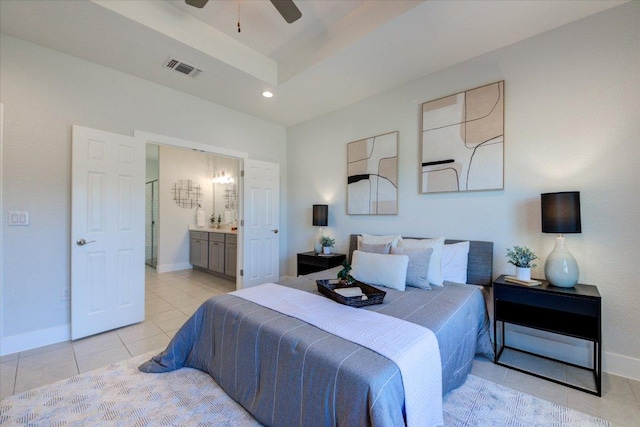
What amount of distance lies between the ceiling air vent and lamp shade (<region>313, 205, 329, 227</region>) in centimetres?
225

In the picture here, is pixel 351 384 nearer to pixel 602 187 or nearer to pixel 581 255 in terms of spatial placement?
pixel 581 255

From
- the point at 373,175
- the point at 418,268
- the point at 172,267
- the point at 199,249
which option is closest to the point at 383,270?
the point at 418,268

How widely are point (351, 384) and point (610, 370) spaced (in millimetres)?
2384

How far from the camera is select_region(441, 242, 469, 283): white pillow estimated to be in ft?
8.52

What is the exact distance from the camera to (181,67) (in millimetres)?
2912

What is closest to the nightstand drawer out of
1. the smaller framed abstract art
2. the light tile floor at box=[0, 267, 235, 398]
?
the smaller framed abstract art

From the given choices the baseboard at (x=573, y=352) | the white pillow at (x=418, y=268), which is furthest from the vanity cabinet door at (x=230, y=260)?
the baseboard at (x=573, y=352)

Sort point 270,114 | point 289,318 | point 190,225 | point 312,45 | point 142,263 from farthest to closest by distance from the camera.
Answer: point 190,225 → point 270,114 → point 142,263 → point 312,45 → point 289,318

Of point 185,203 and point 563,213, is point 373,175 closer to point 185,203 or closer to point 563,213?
point 563,213

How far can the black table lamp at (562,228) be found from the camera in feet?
6.73

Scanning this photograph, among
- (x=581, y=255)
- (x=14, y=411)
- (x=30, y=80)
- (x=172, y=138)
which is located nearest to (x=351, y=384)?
(x=14, y=411)

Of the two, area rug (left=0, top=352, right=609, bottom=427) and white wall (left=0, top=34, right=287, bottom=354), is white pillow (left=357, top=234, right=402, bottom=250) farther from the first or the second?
white wall (left=0, top=34, right=287, bottom=354)

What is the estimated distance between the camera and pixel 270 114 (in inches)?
167

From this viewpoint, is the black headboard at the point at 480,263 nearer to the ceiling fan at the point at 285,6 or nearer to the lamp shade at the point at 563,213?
the lamp shade at the point at 563,213
